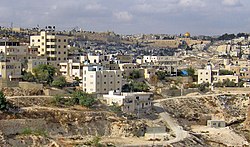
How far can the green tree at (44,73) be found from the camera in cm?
5544

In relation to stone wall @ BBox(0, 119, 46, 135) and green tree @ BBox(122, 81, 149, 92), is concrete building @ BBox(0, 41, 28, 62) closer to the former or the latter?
green tree @ BBox(122, 81, 149, 92)

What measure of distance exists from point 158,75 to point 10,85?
24395 millimetres

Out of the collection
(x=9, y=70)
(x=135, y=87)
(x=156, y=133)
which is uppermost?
(x=9, y=70)

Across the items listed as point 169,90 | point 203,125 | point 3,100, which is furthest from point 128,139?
point 169,90

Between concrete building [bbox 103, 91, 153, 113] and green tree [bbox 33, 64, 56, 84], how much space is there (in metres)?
6.17

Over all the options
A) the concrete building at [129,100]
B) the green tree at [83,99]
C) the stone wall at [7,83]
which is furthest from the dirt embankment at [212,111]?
the stone wall at [7,83]

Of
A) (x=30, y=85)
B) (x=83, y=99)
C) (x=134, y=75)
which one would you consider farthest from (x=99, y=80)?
(x=134, y=75)

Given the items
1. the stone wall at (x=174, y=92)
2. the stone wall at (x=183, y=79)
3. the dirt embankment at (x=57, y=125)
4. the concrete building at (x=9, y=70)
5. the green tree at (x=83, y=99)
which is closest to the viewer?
the dirt embankment at (x=57, y=125)

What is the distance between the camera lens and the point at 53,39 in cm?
6469

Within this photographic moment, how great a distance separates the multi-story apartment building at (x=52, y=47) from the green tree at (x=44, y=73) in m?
6.33

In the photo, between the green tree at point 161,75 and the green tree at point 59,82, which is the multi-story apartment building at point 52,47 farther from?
the green tree at point 161,75

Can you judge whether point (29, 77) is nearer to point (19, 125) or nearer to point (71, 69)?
point (71, 69)

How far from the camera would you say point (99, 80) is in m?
56.6

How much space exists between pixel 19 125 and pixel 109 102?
1167 cm
